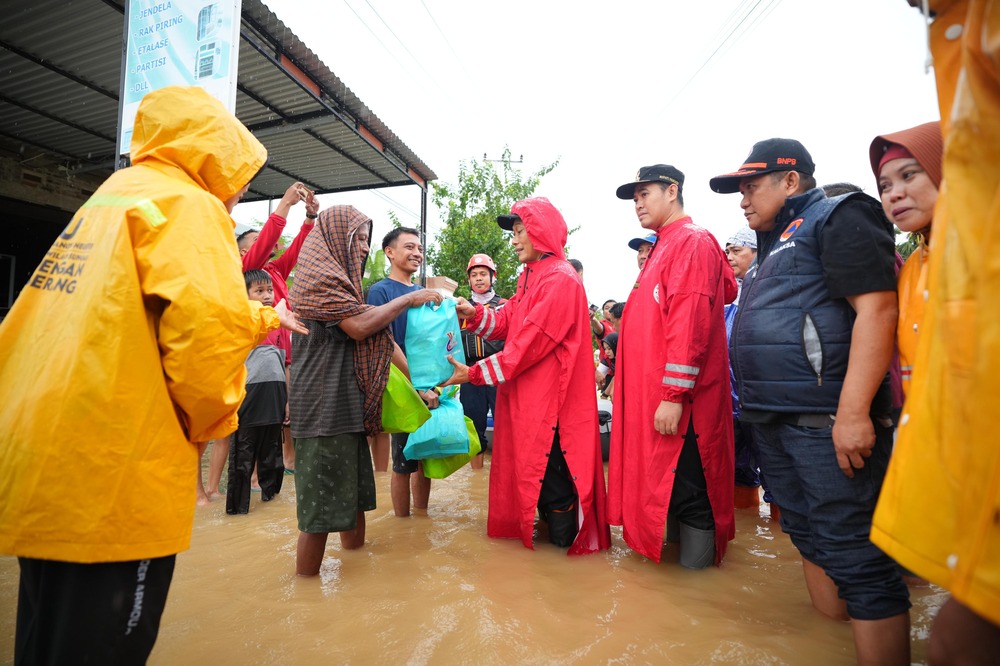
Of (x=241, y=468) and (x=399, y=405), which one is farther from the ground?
(x=399, y=405)

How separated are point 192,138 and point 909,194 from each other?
2.21 m

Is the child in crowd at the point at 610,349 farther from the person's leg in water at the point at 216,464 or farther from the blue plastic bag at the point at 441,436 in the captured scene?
the person's leg in water at the point at 216,464

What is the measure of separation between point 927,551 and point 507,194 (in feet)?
43.6

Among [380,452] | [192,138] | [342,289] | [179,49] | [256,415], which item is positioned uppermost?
[179,49]

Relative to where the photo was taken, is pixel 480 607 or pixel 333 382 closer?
pixel 480 607

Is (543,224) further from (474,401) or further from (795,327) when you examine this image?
(474,401)

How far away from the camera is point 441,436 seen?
338cm

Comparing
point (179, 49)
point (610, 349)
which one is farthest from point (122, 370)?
point (610, 349)

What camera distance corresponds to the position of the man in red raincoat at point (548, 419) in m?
3.25

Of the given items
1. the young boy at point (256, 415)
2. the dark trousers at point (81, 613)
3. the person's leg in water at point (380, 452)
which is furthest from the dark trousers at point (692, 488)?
the person's leg in water at point (380, 452)

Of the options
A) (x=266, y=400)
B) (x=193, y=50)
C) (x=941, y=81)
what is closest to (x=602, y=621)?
(x=941, y=81)

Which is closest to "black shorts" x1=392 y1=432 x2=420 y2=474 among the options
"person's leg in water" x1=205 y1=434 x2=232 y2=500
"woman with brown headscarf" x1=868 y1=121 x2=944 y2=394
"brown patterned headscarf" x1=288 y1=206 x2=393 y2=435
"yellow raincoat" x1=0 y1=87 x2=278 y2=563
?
"brown patterned headscarf" x1=288 y1=206 x2=393 y2=435

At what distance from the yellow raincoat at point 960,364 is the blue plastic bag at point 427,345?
264 centimetres

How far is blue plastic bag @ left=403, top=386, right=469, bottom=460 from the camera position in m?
3.37
